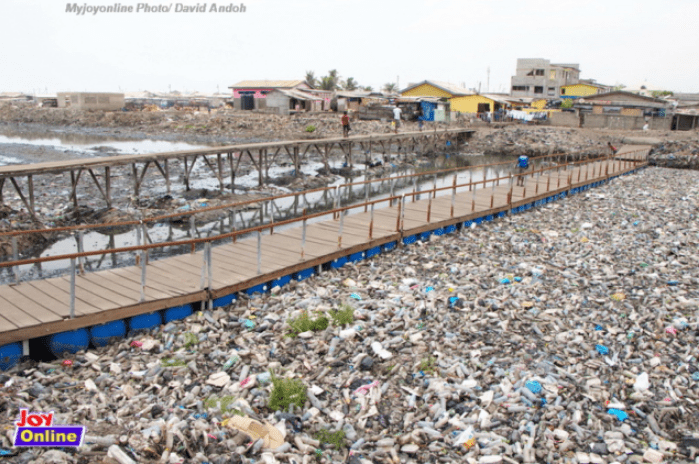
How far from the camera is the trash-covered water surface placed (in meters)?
6.31

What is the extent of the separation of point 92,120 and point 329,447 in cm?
7662

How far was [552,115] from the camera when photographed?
58469 millimetres

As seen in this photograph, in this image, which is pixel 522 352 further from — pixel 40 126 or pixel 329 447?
pixel 40 126

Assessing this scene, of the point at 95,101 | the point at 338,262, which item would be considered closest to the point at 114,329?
the point at 338,262

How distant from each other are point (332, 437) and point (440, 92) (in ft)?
219

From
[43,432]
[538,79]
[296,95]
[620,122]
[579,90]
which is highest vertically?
[538,79]

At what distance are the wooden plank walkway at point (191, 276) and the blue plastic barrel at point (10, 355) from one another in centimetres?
18

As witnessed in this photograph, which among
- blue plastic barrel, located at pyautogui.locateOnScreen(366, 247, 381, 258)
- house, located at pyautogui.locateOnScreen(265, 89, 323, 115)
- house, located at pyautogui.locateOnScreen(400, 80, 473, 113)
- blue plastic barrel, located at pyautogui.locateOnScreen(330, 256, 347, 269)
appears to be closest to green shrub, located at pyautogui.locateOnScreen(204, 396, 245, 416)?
blue plastic barrel, located at pyautogui.locateOnScreen(330, 256, 347, 269)

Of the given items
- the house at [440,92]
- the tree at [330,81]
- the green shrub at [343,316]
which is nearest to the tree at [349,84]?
the tree at [330,81]

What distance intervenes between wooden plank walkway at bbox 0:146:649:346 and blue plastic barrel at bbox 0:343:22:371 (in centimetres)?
18

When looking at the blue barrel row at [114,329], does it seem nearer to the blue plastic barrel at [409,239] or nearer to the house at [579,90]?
the blue plastic barrel at [409,239]

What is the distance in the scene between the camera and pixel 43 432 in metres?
6.18

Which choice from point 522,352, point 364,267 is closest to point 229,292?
point 364,267

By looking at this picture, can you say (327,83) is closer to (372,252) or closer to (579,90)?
(579,90)
